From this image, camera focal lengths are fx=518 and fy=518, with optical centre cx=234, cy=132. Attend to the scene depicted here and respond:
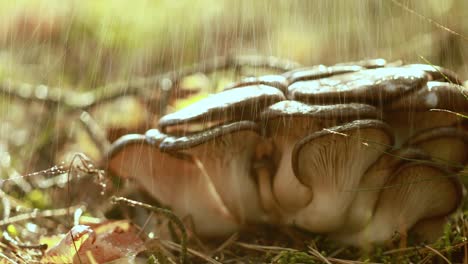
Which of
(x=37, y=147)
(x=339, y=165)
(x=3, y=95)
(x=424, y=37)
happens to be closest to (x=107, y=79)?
(x=3, y=95)

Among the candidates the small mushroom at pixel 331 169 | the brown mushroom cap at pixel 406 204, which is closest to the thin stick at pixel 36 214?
the small mushroom at pixel 331 169

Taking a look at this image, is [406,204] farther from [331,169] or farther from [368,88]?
[368,88]

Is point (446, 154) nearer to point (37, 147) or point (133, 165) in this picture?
point (133, 165)

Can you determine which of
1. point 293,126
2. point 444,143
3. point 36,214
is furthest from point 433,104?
point 36,214

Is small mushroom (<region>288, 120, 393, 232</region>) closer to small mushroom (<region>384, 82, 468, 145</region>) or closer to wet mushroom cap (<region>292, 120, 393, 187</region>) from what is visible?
wet mushroom cap (<region>292, 120, 393, 187</region>)

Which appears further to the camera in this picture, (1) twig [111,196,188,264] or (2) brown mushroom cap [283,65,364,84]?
(2) brown mushroom cap [283,65,364,84]

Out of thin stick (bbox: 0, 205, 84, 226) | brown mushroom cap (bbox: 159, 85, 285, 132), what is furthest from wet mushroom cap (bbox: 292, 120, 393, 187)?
thin stick (bbox: 0, 205, 84, 226)
